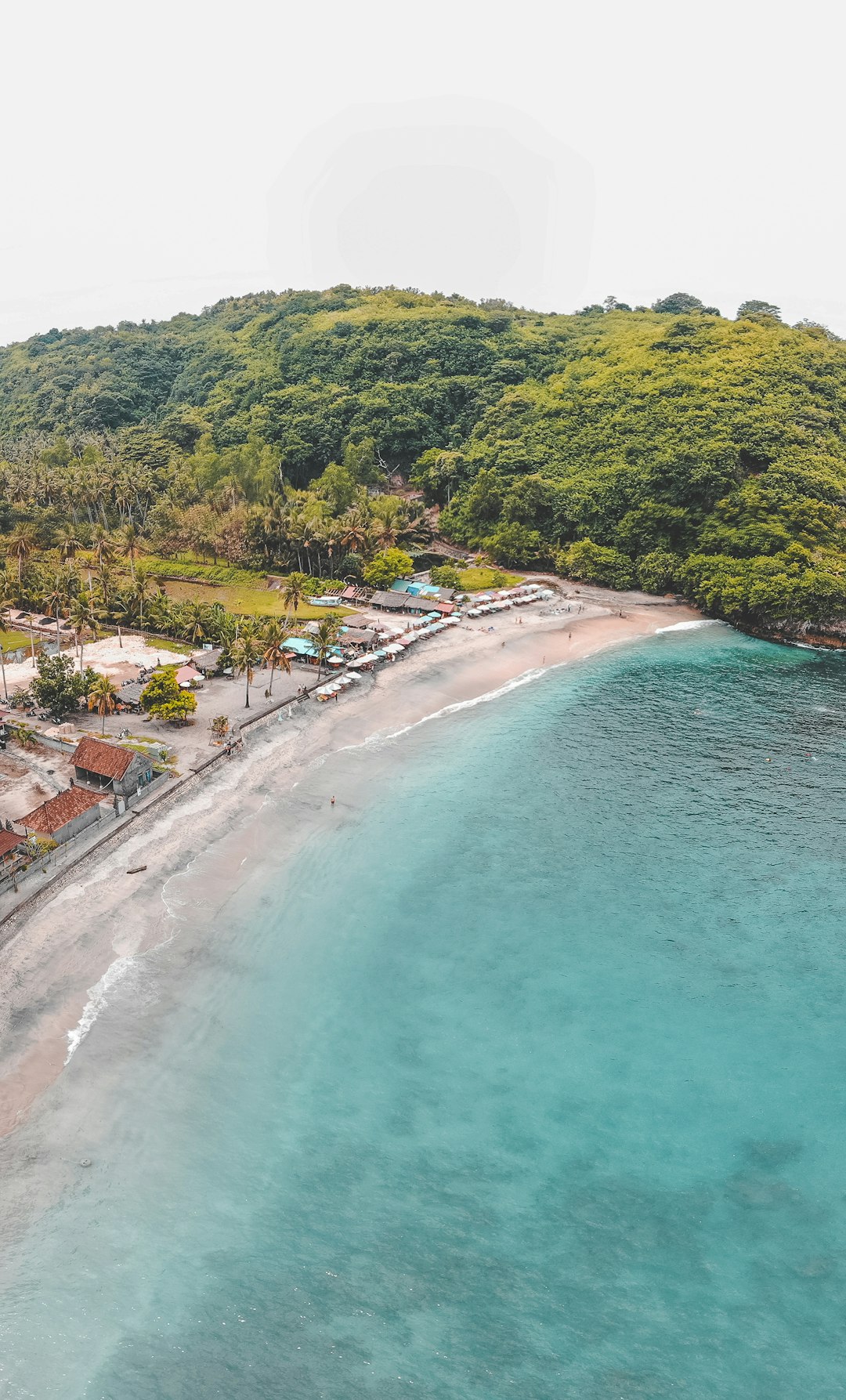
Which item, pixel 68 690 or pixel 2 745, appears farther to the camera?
pixel 68 690

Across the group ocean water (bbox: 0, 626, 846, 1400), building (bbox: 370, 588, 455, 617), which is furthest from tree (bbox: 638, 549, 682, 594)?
ocean water (bbox: 0, 626, 846, 1400)

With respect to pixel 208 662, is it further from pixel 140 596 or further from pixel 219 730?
pixel 140 596

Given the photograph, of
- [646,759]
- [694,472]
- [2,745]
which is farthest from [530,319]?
[2,745]

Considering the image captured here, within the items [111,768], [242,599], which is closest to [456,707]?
[111,768]

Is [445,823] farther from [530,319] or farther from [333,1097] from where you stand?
[530,319]

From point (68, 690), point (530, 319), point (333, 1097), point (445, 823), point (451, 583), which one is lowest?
point (333, 1097)

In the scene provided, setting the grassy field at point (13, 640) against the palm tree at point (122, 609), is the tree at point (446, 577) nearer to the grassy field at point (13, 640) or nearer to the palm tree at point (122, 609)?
the palm tree at point (122, 609)

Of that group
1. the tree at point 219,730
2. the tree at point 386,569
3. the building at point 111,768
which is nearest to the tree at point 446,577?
the tree at point 386,569
